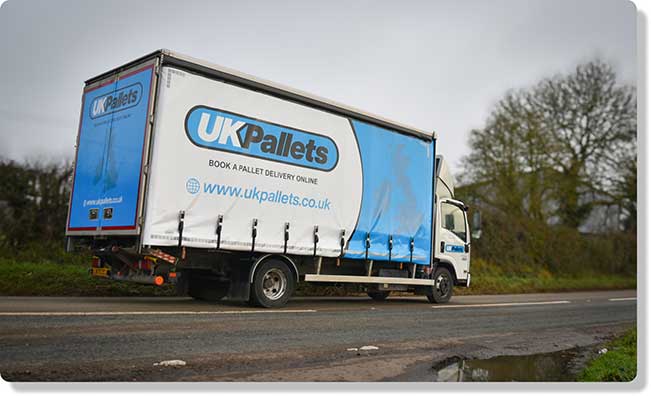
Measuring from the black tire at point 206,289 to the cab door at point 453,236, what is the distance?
4.75 meters

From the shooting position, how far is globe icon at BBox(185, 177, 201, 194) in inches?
300

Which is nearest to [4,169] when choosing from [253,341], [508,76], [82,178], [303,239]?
[82,178]

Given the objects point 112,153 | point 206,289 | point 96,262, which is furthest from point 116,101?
point 206,289

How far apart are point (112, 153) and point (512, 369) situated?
5845mm

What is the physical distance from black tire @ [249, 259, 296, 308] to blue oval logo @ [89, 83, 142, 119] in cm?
299

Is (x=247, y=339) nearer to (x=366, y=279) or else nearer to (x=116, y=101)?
(x=116, y=101)

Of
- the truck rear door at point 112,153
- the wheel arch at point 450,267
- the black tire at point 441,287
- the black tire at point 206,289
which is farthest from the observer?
the wheel arch at point 450,267

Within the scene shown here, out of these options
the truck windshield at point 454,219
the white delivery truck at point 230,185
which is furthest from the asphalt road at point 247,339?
the truck windshield at point 454,219

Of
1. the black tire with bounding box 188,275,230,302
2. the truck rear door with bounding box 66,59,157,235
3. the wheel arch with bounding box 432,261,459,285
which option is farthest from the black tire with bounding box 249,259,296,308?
the wheel arch with bounding box 432,261,459,285

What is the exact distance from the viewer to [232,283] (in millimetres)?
8531

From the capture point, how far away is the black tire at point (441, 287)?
11.6 m

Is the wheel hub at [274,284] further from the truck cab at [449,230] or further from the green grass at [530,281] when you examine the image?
the green grass at [530,281]

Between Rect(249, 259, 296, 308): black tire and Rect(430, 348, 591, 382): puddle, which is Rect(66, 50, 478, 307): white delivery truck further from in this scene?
Rect(430, 348, 591, 382): puddle

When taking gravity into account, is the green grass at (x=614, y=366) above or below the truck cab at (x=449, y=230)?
below
